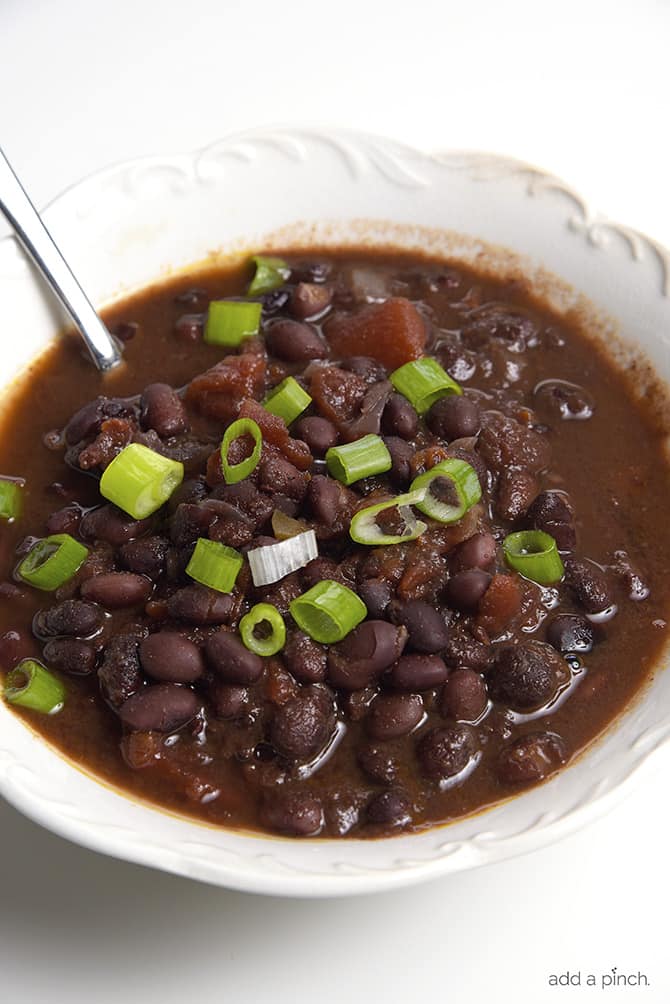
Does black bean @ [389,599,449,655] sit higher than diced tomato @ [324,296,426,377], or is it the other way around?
diced tomato @ [324,296,426,377]

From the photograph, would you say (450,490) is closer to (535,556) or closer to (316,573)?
(535,556)

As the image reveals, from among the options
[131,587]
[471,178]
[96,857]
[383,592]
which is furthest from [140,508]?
[471,178]

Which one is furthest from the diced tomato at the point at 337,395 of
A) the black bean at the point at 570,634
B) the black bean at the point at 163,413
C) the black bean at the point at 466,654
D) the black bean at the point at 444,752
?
the black bean at the point at 444,752

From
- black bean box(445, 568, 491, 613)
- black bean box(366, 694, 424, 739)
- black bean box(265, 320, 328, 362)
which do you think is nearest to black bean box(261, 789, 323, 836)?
black bean box(366, 694, 424, 739)

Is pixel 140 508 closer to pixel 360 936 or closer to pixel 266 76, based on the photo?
pixel 360 936

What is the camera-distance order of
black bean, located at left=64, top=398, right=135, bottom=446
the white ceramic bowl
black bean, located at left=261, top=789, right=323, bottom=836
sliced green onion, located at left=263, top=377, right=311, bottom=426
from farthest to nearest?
the white ceramic bowl, black bean, located at left=64, top=398, right=135, bottom=446, sliced green onion, located at left=263, top=377, right=311, bottom=426, black bean, located at left=261, top=789, right=323, bottom=836

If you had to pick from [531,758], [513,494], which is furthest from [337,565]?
A: [531,758]

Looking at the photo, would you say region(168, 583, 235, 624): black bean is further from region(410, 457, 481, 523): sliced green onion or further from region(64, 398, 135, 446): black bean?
region(64, 398, 135, 446): black bean
